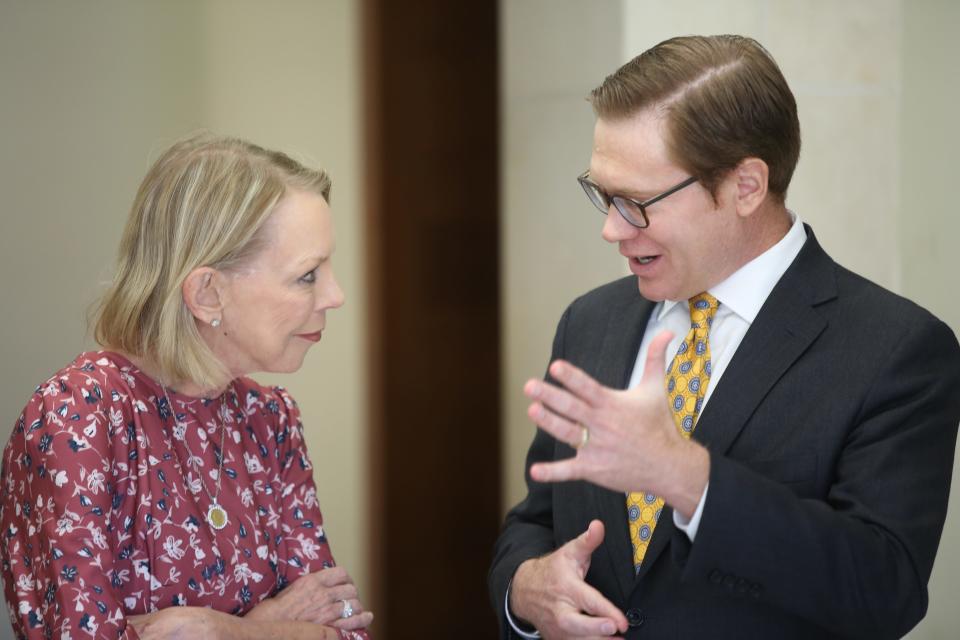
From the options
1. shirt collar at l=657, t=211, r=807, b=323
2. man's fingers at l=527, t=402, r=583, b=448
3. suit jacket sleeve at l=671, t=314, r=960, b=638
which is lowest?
suit jacket sleeve at l=671, t=314, r=960, b=638

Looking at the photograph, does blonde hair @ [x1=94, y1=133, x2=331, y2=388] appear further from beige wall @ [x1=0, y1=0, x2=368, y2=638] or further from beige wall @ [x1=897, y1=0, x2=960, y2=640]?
beige wall @ [x1=897, y1=0, x2=960, y2=640]

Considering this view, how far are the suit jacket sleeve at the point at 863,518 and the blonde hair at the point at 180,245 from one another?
941 millimetres

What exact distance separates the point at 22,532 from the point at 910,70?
2458 millimetres

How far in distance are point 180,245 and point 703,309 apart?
3.14 feet

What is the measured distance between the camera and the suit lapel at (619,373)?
197cm

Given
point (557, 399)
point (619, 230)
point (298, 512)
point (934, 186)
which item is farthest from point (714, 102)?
point (934, 186)

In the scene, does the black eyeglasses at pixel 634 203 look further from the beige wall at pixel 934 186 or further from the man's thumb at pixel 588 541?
the beige wall at pixel 934 186

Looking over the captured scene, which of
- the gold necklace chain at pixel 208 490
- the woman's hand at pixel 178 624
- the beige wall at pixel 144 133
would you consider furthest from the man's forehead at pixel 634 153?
the woman's hand at pixel 178 624

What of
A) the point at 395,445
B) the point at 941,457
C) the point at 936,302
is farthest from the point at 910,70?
the point at 395,445

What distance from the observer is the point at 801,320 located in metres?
1.93

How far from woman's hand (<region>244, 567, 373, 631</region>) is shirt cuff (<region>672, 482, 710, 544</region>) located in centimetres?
74

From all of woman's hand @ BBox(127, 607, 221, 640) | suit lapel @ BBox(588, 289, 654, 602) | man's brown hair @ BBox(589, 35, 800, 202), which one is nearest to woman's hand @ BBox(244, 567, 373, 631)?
woman's hand @ BBox(127, 607, 221, 640)

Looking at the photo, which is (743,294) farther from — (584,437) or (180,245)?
(180,245)

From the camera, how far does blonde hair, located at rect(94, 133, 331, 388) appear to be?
206 cm
